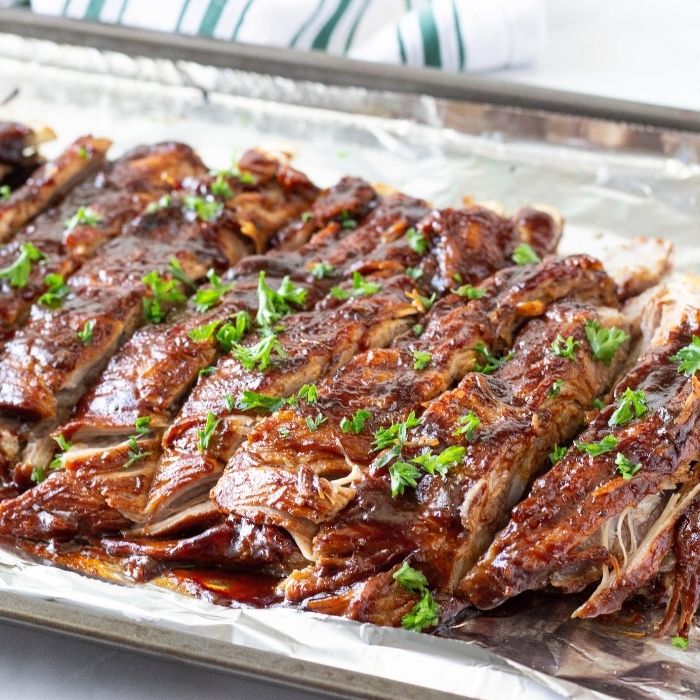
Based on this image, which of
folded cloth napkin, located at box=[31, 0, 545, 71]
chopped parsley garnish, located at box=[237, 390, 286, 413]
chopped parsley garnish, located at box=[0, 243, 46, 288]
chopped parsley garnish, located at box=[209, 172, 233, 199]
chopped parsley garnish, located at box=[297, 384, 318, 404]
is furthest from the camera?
folded cloth napkin, located at box=[31, 0, 545, 71]

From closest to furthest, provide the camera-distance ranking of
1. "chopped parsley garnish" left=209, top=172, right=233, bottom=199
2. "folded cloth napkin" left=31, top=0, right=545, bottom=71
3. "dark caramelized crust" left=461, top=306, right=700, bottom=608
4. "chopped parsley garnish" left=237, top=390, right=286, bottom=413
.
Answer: "dark caramelized crust" left=461, top=306, right=700, bottom=608 → "chopped parsley garnish" left=237, top=390, right=286, bottom=413 → "chopped parsley garnish" left=209, top=172, right=233, bottom=199 → "folded cloth napkin" left=31, top=0, right=545, bottom=71

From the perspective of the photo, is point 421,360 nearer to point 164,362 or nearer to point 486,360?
point 486,360

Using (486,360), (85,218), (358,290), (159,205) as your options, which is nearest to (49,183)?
(85,218)

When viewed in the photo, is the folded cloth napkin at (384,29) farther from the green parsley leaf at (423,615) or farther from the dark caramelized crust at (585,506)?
the green parsley leaf at (423,615)

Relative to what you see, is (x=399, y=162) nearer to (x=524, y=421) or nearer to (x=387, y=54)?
(x=387, y=54)

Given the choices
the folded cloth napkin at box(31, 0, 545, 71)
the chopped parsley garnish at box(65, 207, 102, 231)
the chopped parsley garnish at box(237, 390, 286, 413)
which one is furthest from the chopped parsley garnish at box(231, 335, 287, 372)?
the folded cloth napkin at box(31, 0, 545, 71)

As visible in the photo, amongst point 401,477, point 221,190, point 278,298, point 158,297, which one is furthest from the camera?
point 221,190

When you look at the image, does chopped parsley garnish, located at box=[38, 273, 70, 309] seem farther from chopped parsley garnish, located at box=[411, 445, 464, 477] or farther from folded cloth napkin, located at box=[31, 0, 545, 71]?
folded cloth napkin, located at box=[31, 0, 545, 71]
